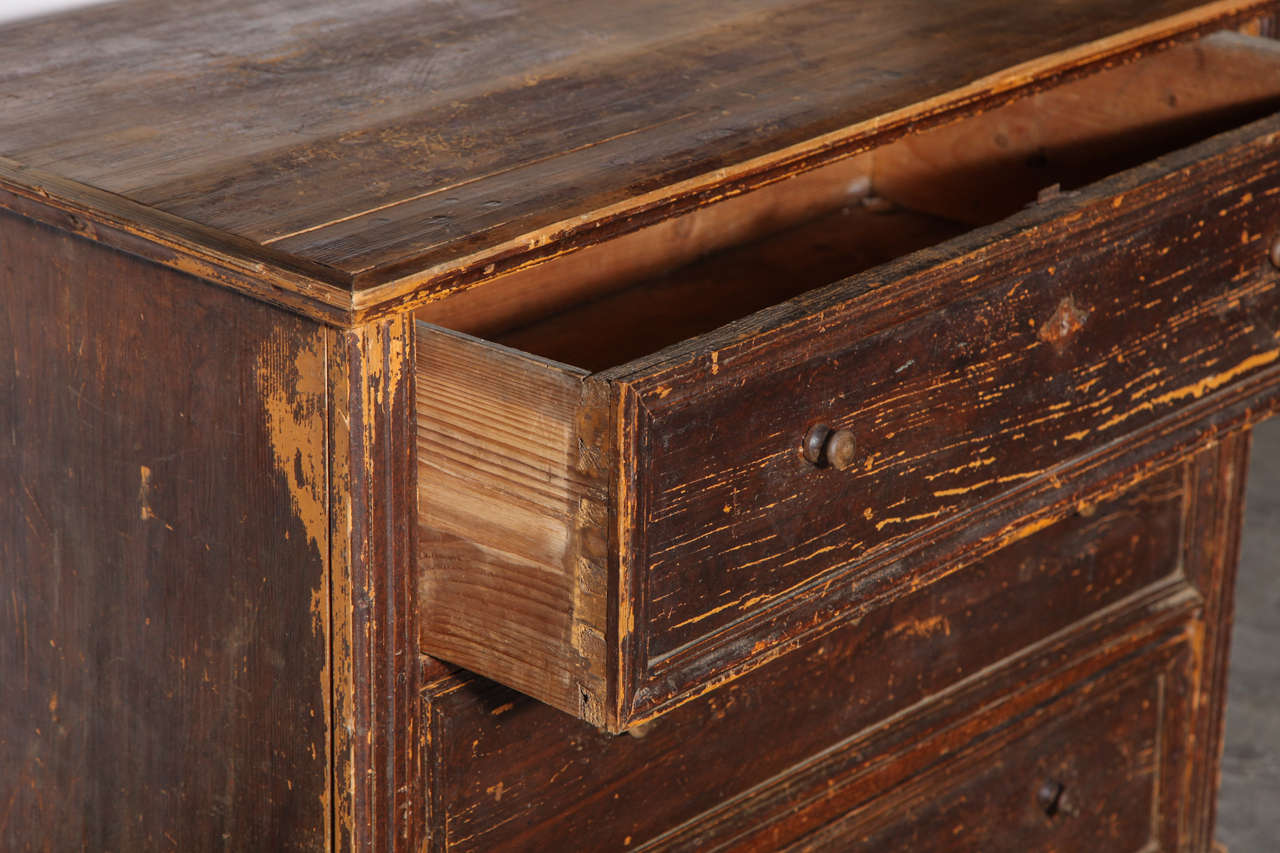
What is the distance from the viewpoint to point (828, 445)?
44.6 inches

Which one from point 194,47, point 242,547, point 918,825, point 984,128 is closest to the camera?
point 242,547

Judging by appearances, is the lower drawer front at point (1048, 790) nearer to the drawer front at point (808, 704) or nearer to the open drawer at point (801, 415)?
the drawer front at point (808, 704)

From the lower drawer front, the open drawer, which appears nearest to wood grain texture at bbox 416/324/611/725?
the open drawer

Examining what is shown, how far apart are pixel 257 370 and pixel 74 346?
0.16m

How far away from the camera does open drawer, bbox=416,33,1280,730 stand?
1.05 m

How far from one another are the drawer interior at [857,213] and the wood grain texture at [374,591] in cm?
38

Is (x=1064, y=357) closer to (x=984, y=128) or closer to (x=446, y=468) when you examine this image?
(x=446, y=468)

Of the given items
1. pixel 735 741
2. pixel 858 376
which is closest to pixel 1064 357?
pixel 858 376

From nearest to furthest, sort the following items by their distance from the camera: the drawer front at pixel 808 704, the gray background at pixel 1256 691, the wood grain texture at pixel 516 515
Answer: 1. the wood grain texture at pixel 516 515
2. the drawer front at pixel 808 704
3. the gray background at pixel 1256 691

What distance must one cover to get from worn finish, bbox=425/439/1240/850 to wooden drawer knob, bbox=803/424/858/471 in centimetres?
14

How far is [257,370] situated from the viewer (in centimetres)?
107

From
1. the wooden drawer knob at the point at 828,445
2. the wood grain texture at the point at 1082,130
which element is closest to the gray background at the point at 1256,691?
the wood grain texture at the point at 1082,130

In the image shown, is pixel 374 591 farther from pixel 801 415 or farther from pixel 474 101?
pixel 474 101

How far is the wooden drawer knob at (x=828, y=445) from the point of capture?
1132 millimetres
